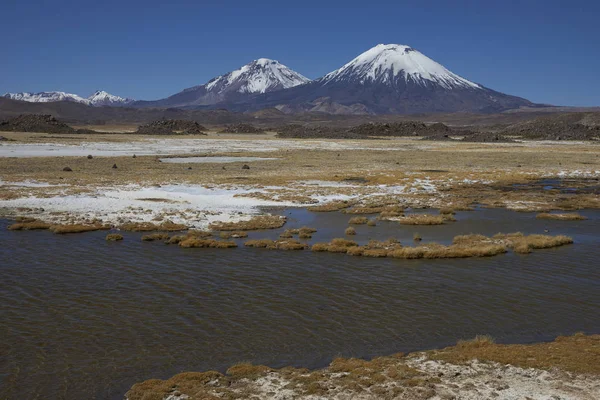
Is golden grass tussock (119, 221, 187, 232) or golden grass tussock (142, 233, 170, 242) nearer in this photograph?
golden grass tussock (142, 233, 170, 242)

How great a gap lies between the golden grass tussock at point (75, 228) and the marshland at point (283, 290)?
0.23 feet

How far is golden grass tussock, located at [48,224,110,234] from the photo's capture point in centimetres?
2572

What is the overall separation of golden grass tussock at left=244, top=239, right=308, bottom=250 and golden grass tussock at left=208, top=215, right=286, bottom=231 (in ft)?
11.3

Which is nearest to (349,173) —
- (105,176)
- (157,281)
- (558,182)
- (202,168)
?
(202,168)

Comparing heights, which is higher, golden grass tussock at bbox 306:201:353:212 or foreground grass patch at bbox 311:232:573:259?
golden grass tussock at bbox 306:201:353:212

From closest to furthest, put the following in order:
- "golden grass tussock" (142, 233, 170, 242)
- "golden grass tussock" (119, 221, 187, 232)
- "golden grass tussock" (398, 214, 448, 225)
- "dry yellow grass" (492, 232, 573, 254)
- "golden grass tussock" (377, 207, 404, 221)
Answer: "dry yellow grass" (492, 232, 573, 254) → "golden grass tussock" (142, 233, 170, 242) → "golden grass tussock" (119, 221, 187, 232) → "golden grass tussock" (398, 214, 448, 225) → "golden grass tussock" (377, 207, 404, 221)

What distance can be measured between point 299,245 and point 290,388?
12.8 metres

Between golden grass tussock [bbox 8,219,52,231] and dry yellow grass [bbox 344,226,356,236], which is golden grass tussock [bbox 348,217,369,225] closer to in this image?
dry yellow grass [bbox 344,226,356,236]

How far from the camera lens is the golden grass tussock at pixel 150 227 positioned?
2651cm

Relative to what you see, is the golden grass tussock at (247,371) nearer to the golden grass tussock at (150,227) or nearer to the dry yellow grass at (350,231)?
the dry yellow grass at (350,231)

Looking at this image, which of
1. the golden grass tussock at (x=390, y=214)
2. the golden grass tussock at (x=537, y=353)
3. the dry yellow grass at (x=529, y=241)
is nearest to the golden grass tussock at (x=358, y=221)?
the golden grass tussock at (x=390, y=214)

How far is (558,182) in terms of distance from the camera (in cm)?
5159

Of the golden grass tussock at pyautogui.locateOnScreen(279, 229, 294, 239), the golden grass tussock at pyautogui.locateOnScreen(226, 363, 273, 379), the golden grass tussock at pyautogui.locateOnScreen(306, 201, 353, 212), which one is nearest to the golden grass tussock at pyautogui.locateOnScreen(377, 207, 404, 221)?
the golden grass tussock at pyautogui.locateOnScreen(306, 201, 353, 212)

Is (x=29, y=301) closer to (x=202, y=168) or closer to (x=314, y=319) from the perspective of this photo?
(x=314, y=319)
